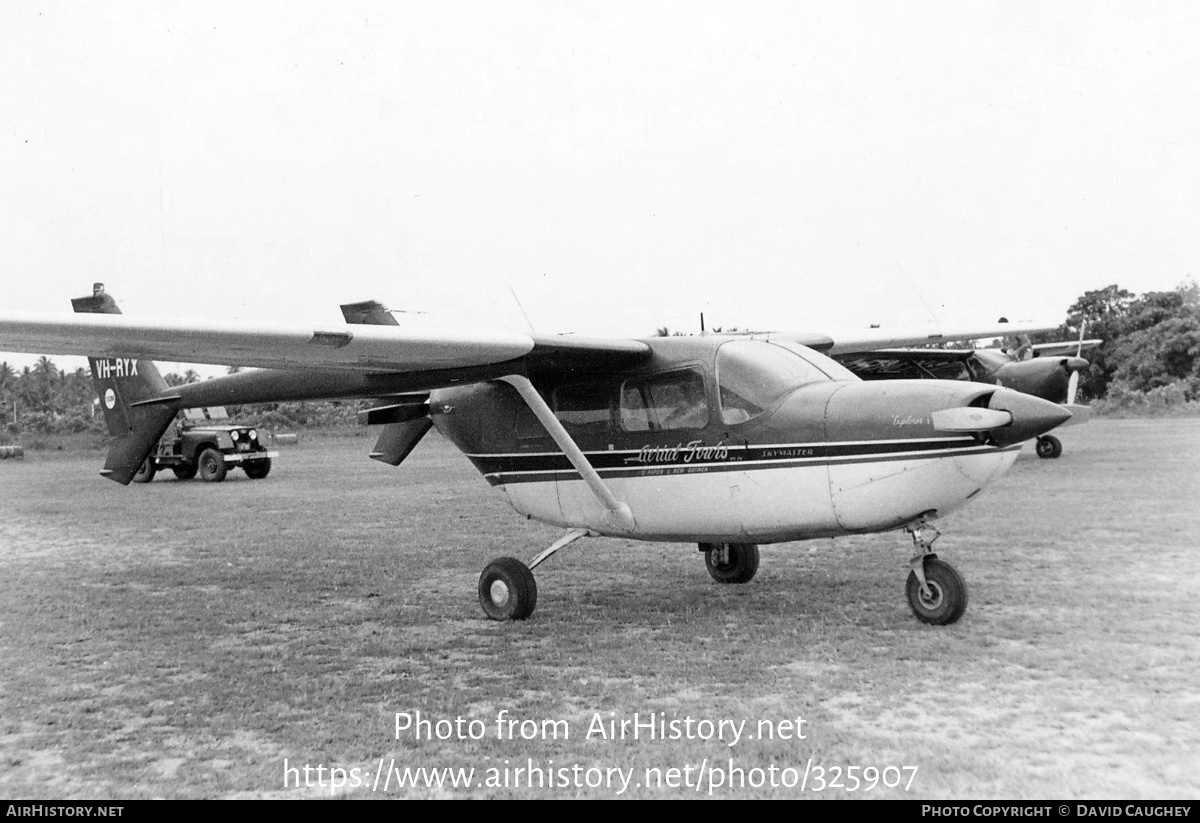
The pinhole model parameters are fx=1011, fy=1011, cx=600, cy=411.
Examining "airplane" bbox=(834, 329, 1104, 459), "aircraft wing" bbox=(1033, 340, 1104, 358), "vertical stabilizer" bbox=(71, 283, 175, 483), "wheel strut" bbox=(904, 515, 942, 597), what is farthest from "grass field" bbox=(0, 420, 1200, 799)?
"aircraft wing" bbox=(1033, 340, 1104, 358)

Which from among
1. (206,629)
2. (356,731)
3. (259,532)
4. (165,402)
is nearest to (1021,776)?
(356,731)

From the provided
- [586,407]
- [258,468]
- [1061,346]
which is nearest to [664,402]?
[586,407]

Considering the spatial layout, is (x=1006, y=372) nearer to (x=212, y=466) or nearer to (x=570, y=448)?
(x=570, y=448)

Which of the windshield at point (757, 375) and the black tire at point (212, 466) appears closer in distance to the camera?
the windshield at point (757, 375)

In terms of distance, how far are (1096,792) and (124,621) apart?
631cm

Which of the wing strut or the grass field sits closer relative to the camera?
the grass field

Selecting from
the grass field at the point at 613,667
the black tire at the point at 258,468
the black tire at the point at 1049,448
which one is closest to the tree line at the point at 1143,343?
the black tire at the point at 1049,448

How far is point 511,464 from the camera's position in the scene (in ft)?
24.8

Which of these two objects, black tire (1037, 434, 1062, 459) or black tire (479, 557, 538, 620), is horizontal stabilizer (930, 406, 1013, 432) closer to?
black tire (479, 557, 538, 620)

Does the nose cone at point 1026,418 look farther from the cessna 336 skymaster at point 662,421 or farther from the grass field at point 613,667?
the grass field at point 613,667

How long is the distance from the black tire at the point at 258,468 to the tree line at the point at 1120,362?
957cm

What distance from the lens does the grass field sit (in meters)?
3.91

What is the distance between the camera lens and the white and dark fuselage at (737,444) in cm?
568

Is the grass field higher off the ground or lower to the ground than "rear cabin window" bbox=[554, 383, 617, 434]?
lower
